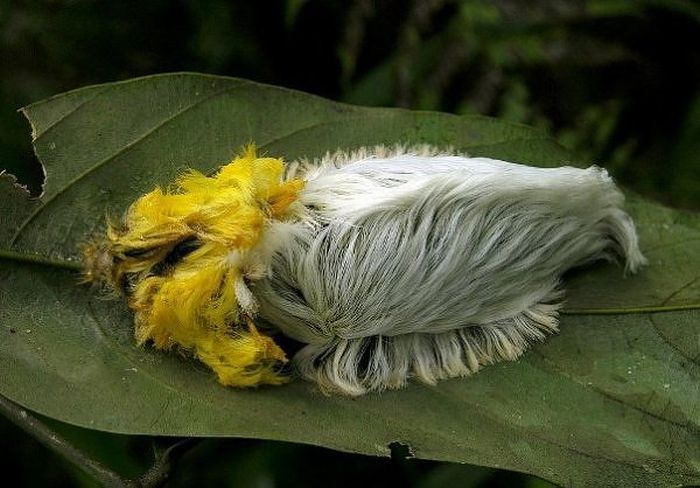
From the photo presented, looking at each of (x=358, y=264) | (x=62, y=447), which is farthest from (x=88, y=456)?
(x=358, y=264)

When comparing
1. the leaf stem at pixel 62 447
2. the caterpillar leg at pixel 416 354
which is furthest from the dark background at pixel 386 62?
the leaf stem at pixel 62 447

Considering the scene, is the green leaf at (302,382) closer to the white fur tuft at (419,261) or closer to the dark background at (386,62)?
the white fur tuft at (419,261)

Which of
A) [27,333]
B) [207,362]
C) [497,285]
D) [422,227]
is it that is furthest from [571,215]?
[27,333]

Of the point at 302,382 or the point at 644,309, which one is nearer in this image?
the point at 302,382

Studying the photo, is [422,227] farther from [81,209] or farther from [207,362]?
[81,209]

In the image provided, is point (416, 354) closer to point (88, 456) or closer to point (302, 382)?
point (302, 382)
